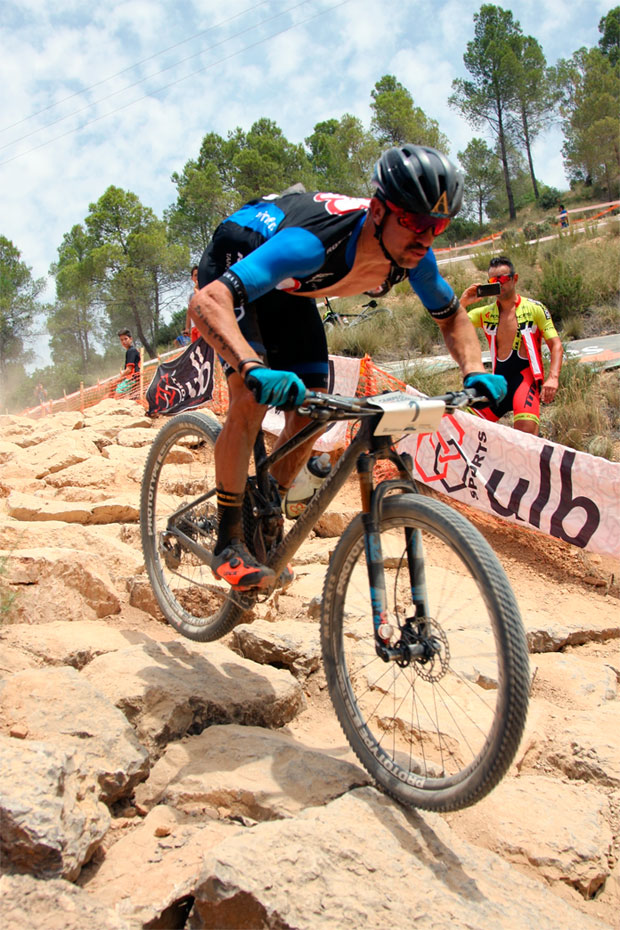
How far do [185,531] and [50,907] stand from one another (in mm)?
2139

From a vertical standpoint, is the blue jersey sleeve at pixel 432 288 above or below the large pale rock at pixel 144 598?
above

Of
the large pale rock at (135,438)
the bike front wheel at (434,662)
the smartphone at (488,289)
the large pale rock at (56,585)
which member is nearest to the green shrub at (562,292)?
the smartphone at (488,289)

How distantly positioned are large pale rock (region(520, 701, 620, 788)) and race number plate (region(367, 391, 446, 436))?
5.24ft

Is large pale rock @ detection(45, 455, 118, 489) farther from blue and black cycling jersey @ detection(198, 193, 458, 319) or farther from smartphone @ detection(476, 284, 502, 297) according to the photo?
blue and black cycling jersey @ detection(198, 193, 458, 319)

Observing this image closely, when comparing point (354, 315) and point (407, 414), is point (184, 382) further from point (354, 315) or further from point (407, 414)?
point (407, 414)

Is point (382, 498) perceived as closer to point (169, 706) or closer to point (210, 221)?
point (169, 706)

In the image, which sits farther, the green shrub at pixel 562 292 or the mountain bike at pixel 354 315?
Answer: the green shrub at pixel 562 292

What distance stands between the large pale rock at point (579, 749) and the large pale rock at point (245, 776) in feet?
3.24

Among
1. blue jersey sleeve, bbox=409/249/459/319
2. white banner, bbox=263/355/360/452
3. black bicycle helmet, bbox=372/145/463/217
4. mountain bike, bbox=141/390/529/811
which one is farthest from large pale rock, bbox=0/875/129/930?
white banner, bbox=263/355/360/452

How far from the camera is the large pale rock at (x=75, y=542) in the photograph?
4.26 meters

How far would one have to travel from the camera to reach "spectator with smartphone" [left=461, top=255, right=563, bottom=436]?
21.6ft

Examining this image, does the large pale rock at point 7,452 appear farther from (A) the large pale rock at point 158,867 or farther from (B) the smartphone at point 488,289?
(A) the large pale rock at point 158,867

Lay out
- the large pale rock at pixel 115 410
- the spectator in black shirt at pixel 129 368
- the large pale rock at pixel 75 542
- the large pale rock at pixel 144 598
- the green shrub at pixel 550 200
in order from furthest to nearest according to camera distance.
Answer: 1. the green shrub at pixel 550 200
2. the spectator in black shirt at pixel 129 368
3. the large pale rock at pixel 115 410
4. the large pale rock at pixel 75 542
5. the large pale rock at pixel 144 598

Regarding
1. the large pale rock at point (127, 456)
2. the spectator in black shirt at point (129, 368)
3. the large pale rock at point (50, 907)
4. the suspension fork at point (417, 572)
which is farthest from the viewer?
the spectator in black shirt at point (129, 368)
